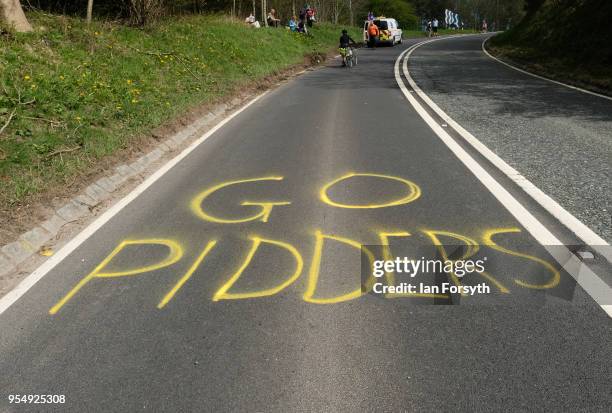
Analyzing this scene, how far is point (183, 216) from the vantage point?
5039mm

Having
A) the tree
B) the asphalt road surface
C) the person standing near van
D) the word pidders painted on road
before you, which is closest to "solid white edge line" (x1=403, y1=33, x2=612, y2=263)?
the asphalt road surface

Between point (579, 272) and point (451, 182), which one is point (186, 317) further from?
point (451, 182)

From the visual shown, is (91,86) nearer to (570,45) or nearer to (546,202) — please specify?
(546,202)

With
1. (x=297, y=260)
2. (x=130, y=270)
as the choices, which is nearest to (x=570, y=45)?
(x=297, y=260)

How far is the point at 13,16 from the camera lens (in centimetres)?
1091

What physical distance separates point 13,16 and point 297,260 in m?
10.6

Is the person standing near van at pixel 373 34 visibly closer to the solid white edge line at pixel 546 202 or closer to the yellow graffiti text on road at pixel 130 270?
the solid white edge line at pixel 546 202

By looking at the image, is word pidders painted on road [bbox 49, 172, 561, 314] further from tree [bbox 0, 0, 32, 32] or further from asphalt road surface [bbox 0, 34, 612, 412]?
tree [bbox 0, 0, 32, 32]

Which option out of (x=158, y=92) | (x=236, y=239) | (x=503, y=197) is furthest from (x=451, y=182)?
(x=158, y=92)

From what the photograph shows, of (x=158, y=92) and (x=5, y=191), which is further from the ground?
(x=158, y=92)

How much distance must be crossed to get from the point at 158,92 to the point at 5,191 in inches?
245

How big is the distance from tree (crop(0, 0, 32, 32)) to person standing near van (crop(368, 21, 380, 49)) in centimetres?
2533

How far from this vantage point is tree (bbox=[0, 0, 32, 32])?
1066 cm

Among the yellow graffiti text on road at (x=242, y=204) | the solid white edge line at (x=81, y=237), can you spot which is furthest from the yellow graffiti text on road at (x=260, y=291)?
the solid white edge line at (x=81, y=237)
